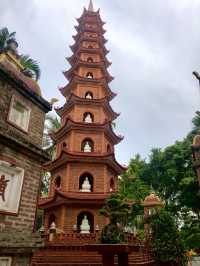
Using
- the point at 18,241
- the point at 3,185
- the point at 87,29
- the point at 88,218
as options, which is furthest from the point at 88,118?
the point at 18,241

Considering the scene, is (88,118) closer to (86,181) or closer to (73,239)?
(86,181)

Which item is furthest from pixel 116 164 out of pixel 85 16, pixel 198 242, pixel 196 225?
pixel 85 16

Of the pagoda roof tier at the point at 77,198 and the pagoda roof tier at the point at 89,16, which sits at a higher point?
the pagoda roof tier at the point at 89,16

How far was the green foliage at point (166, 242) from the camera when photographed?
11203 millimetres

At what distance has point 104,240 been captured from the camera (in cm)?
856

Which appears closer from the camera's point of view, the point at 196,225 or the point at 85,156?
the point at 85,156

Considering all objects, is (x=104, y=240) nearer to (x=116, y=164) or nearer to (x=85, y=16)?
(x=116, y=164)

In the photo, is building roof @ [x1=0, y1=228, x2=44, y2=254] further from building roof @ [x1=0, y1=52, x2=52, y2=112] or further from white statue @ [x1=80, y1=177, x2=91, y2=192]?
white statue @ [x1=80, y1=177, x2=91, y2=192]

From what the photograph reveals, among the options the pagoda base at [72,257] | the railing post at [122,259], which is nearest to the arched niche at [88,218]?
the pagoda base at [72,257]

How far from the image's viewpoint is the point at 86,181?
14.8 m

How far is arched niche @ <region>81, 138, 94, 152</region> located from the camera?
52.1ft

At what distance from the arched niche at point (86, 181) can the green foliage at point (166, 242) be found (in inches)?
164

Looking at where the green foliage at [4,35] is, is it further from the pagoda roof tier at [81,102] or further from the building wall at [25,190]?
the building wall at [25,190]

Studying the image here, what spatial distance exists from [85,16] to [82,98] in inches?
371
